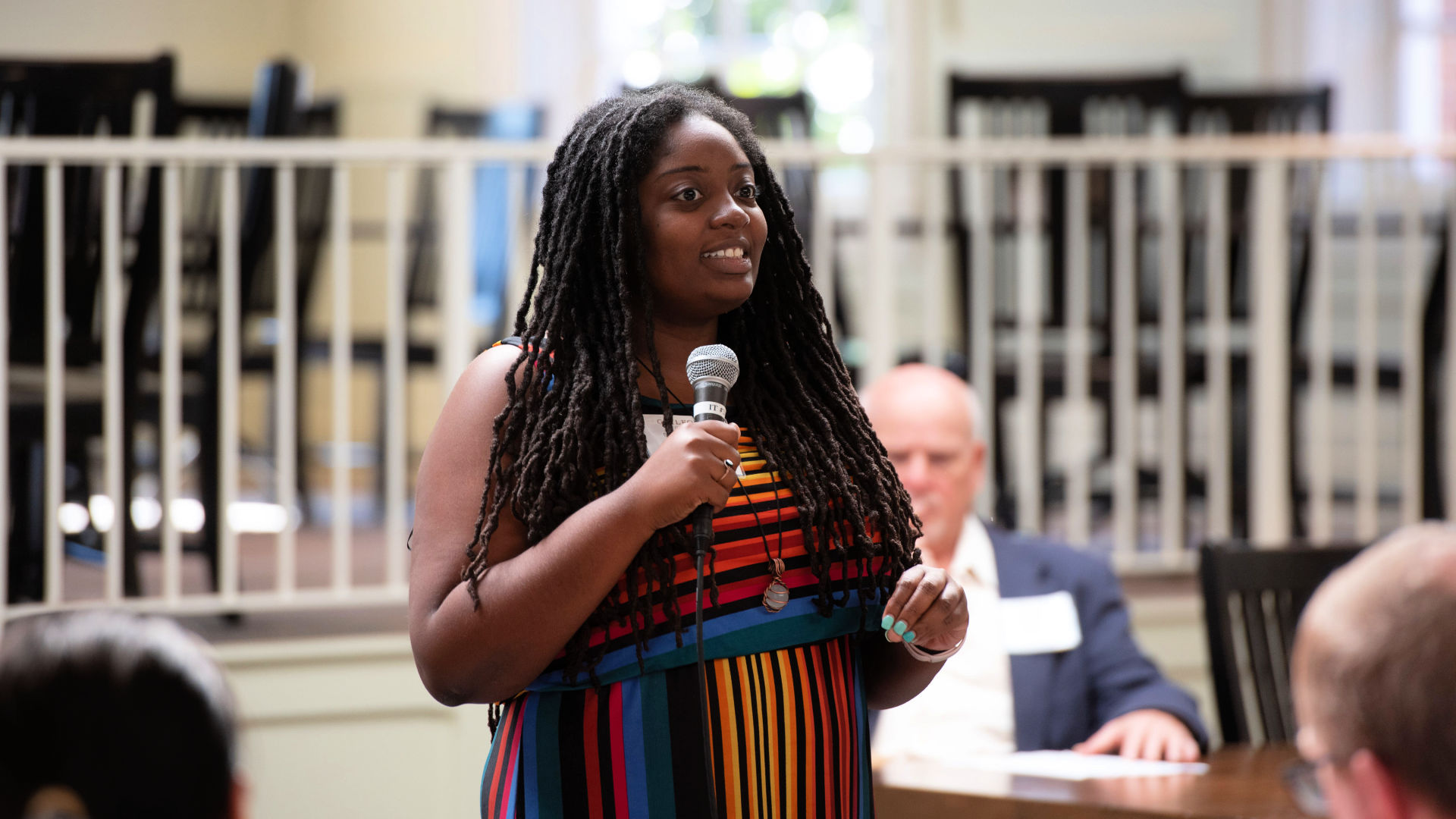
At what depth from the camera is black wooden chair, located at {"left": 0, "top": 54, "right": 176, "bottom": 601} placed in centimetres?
290

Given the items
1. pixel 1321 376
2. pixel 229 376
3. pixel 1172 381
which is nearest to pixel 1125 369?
pixel 1172 381

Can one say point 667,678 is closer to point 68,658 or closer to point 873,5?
point 68,658

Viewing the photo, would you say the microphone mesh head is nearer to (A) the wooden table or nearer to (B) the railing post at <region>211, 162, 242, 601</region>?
(A) the wooden table

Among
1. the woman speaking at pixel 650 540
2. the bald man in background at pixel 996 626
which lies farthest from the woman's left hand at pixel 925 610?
the bald man in background at pixel 996 626

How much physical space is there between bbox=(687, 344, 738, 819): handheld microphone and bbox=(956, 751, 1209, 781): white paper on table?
79 centimetres

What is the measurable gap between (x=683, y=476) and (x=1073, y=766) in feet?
3.37

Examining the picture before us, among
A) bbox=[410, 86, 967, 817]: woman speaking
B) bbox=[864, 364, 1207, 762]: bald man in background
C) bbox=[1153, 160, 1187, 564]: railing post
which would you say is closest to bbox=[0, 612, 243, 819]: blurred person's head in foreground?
bbox=[410, 86, 967, 817]: woman speaking

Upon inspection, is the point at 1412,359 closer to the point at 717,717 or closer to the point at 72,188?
the point at 717,717

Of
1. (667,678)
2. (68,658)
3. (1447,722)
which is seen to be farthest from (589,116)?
(1447,722)

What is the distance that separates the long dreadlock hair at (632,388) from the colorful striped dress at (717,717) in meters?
0.02

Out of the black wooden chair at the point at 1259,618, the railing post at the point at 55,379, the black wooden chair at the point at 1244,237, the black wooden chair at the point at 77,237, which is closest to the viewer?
the black wooden chair at the point at 1259,618

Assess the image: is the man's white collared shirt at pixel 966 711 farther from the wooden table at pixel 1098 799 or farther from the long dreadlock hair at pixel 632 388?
the long dreadlock hair at pixel 632 388

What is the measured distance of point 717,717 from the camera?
3.64ft

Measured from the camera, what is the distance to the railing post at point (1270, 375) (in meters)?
3.22
